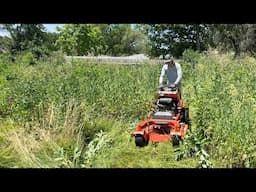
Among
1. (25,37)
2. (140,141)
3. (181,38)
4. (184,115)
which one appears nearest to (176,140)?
(140,141)

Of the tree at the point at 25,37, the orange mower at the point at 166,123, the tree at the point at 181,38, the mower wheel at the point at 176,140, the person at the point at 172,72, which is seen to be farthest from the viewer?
the tree at the point at 25,37

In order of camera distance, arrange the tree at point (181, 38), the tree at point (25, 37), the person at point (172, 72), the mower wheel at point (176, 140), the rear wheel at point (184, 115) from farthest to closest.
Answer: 1. the tree at point (25, 37)
2. the tree at point (181, 38)
3. the person at point (172, 72)
4. the rear wheel at point (184, 115)
5. the mower wheel at point (176, 140)

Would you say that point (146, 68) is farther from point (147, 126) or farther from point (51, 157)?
point (51, 157)

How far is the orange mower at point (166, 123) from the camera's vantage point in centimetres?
491

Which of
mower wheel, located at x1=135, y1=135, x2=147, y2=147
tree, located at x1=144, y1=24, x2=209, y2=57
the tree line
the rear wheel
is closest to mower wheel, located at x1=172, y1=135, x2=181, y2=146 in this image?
mower wheel, located at x1=135, y1=135, x2=147, y2=147

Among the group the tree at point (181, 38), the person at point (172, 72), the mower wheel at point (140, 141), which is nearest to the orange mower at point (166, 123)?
the mower wheel at point (140, 141)

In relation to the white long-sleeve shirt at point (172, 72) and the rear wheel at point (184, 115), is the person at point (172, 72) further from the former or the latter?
the rear wheel at point (184, 115)

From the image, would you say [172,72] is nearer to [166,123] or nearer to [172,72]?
[172,72]

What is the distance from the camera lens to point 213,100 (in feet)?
A: 15.8

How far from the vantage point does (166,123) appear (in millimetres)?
5055

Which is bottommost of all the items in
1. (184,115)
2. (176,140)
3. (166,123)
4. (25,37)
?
(176,140)

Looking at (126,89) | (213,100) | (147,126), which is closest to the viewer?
(213,100)
